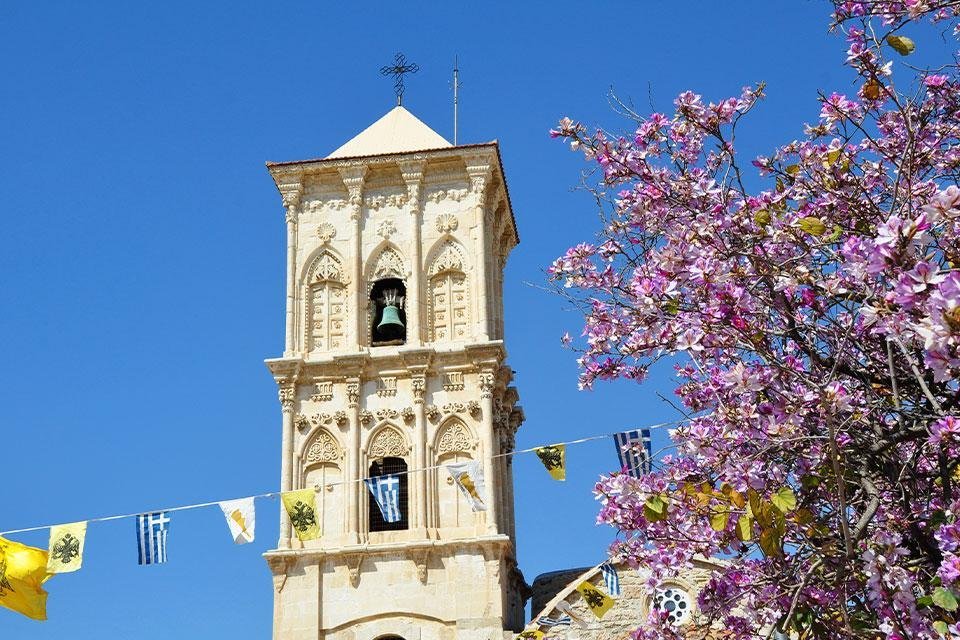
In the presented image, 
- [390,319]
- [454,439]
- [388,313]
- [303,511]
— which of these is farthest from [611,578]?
[388,313]

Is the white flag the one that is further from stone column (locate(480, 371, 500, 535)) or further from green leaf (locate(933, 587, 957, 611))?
green leaf (locate(933, 587, 957, 611))

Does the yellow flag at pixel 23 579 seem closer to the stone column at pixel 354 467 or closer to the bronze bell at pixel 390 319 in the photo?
the stone column at pixel 354 467

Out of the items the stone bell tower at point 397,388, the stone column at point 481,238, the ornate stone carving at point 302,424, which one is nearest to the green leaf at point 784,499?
the stone bell tower at point 397,388

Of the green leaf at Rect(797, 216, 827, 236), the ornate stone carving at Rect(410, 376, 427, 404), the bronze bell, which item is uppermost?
the bronze bell

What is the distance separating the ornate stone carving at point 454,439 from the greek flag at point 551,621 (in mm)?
3893

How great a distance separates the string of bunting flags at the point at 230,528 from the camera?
15.8 meters

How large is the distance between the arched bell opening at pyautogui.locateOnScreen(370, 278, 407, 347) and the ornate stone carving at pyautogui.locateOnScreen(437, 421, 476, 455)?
6.83 feet

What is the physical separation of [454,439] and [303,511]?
4440 millimetres

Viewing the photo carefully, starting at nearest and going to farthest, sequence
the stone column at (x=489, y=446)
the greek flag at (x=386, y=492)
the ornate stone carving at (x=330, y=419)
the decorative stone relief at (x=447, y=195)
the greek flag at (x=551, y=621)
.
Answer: the greek flag at (x=386, y=492), the greek flag at (x=551, y=621), the stone column at (x=489, y=446), the ornate stone carving at (x=330, y=419), the decorative stone relief at (x=447, y=195)

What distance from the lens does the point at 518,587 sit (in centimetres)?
2386

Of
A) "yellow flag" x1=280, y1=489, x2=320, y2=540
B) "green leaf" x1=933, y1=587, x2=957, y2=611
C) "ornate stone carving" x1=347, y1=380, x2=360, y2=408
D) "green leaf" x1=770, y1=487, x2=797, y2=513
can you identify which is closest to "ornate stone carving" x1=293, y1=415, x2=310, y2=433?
"ornate stone carving" x1=347, y1=380, x2=360, y2=408

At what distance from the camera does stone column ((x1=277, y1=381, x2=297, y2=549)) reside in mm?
22797

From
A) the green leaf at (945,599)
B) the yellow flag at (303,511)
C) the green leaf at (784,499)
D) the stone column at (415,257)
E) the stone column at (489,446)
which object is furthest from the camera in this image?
the stone column at (415,257)

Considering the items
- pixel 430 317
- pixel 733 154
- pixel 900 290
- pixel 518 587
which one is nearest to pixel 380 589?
pixel 518 587
